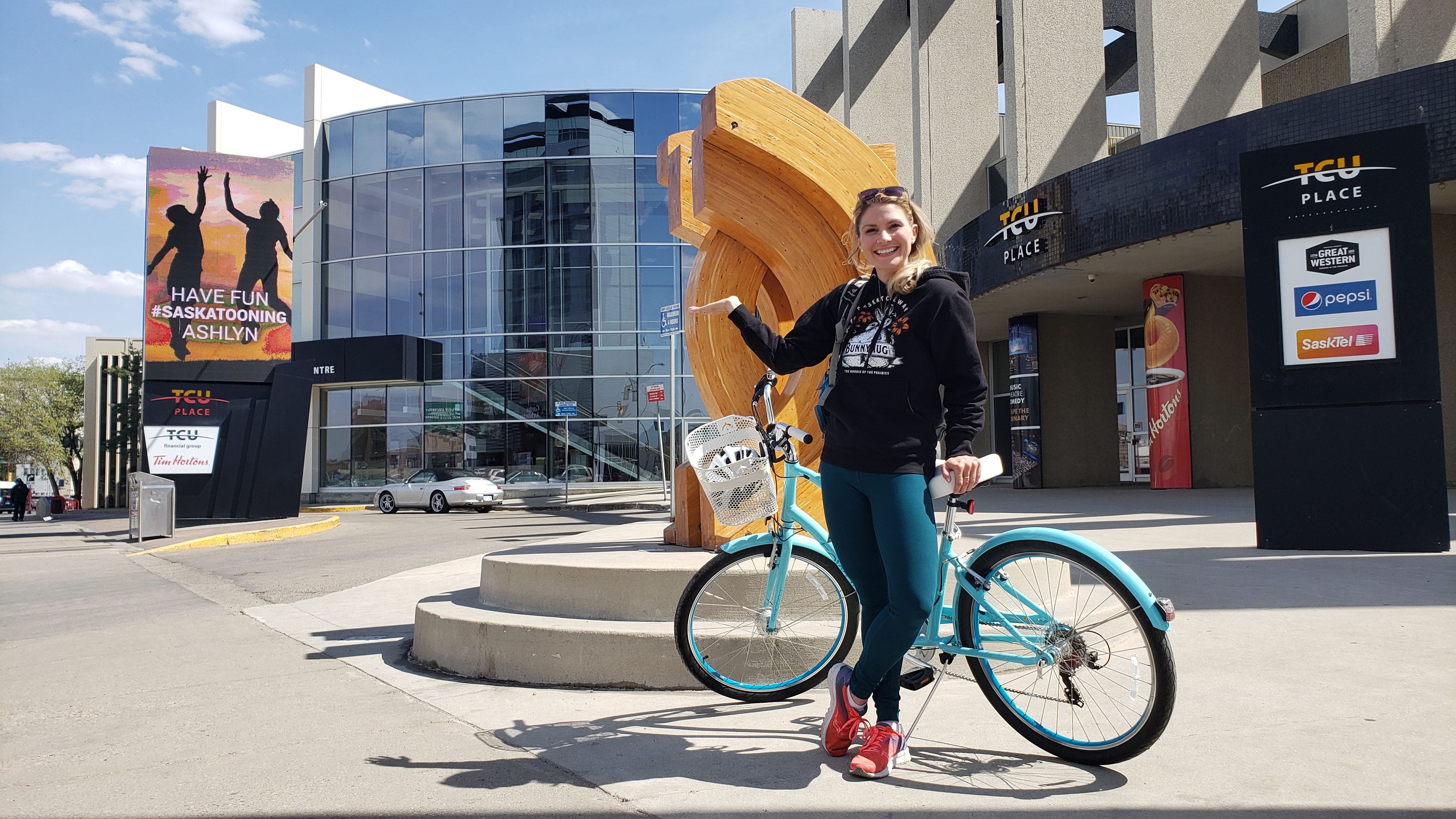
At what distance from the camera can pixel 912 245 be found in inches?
115

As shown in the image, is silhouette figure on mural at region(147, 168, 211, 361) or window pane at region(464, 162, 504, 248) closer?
silhouette figure on mural at region(147, 168, 211, 361)

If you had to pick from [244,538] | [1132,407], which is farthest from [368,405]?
[1132,407]

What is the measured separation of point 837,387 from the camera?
291cm

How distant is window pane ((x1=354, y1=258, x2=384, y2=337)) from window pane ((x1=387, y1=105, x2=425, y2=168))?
11.1 ft

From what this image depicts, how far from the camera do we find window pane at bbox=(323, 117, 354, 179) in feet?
98.2

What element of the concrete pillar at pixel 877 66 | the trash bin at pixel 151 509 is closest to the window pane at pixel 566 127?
the concrete pillar at pixel 877 66

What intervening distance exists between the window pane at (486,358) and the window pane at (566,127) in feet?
20.8

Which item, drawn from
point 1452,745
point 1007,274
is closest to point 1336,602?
point 1452,745

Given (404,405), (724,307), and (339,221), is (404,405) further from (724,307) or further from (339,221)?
(724,307)

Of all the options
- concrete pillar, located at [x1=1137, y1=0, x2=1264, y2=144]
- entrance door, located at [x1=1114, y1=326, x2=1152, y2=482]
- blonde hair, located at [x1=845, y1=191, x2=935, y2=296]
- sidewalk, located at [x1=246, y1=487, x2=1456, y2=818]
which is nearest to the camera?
sidewalk, located at [x1=246, y1=487, x2=1456, y2=818]

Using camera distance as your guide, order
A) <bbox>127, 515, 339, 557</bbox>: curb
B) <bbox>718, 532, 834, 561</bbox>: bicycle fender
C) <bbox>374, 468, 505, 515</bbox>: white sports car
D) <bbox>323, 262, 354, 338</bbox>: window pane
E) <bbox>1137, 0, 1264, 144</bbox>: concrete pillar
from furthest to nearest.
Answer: <bbox>323, 262, 354, 338</bbox>: window pane
<bbox>374, 468, 505, 515</bbox>: white sports car
<bbox>1137, 0, 1264, 144</bbox>: concrete pillar
<bbox>127, 515, 339, 557</bbox>: curb
<bbox>718, 532, 834, 561</bbox>: bicycle fender

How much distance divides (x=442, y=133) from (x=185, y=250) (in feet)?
40.8

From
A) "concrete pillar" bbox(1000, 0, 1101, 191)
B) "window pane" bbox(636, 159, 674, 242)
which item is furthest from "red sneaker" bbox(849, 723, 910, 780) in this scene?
"window pane" bbox(636, 159, 674, 242)

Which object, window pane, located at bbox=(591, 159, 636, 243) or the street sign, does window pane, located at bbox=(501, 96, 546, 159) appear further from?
the street sign
